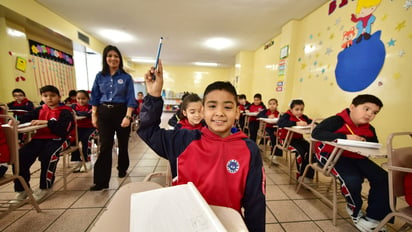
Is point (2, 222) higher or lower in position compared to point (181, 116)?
lower

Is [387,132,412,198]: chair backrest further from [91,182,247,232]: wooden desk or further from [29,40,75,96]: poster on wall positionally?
[29,40,75,96]: poster on wall

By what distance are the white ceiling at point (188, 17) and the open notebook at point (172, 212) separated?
11.7 ft

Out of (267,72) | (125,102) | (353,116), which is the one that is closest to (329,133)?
(353,116)

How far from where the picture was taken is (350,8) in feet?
8.30

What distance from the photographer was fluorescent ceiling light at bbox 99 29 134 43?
16.0ft

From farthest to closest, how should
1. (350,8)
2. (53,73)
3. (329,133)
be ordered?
1. (53,73)
2. (350,8)
3. (329,133)

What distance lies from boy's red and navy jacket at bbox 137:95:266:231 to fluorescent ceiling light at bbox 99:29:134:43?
533cm

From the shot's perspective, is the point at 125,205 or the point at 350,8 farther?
the point at 350,8

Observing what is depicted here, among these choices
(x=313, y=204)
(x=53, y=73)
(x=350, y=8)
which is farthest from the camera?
(x=53, y=73)

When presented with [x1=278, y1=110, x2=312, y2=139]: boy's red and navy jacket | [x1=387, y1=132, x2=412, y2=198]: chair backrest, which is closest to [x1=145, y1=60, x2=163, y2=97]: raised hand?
[x1=387, y1=132, x2=412, y2=198]: chair backrest

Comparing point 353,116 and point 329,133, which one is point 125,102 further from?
point 353,116

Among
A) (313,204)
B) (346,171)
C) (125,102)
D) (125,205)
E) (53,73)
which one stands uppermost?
(53,73)

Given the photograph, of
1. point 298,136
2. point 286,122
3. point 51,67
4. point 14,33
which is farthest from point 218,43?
point 14,33

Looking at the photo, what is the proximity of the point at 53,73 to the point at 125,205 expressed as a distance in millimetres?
5365
